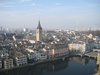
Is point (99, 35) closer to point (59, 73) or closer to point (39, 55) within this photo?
point (39, 55)

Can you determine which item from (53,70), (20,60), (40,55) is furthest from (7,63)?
(40,55)

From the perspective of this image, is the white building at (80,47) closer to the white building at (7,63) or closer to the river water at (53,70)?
the river water at (53,70)

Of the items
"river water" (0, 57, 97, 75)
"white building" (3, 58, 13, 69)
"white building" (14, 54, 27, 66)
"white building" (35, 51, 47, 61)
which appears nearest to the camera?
"river water" (0, 57, 97, 75)

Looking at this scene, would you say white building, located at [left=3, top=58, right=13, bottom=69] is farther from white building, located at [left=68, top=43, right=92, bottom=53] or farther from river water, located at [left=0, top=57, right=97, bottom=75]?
white building, located at [left=68, top=43, right=92, bottom=53]

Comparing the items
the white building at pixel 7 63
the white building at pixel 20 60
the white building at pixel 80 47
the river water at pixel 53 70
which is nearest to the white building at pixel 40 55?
the river water at pixel 53 70

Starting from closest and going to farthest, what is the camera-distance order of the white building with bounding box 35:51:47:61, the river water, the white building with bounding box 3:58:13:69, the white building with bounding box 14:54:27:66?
the river water
the white building with bounding box 3:58:13:69
the white building with bounding box 14:54:27:66
the white building with bounding box 35:51:47:61

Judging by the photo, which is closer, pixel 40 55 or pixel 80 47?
pixel 40 55

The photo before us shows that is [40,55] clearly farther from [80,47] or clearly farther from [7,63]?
A: [80,47]

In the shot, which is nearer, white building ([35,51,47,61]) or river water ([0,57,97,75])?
river water ([0,57,97,75])

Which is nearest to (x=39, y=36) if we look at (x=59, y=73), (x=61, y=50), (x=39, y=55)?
(x=61, y=50)

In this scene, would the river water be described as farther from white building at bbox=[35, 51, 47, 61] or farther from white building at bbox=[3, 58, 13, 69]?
white building at bbox=[35, 51, 47, 61]

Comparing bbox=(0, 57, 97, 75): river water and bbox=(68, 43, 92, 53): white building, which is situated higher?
bbox=(68, 43, 92, 53): white building

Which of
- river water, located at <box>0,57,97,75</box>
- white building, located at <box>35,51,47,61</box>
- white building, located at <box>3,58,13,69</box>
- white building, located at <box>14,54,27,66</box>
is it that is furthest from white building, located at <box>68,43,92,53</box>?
white building, located at <box>3,58,13,69</box>
